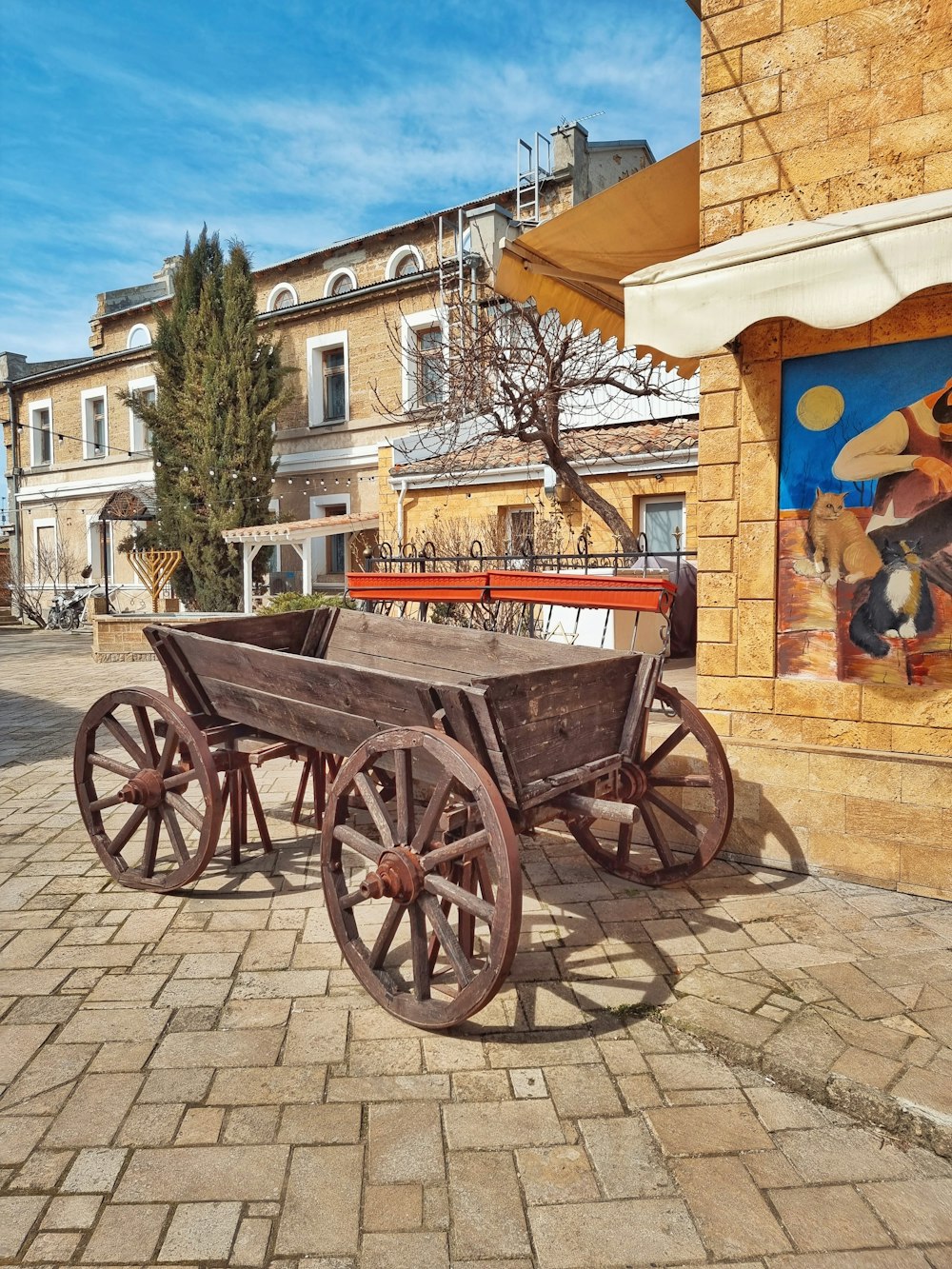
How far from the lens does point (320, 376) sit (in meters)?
19.8

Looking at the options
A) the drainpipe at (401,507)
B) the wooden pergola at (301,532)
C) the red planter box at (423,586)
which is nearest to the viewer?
the red planter box at (423,586)

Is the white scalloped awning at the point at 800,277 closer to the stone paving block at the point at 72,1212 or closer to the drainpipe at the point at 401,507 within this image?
the stone paving block at the point at 72,1212

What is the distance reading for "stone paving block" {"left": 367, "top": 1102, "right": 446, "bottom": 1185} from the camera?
204 centimetres

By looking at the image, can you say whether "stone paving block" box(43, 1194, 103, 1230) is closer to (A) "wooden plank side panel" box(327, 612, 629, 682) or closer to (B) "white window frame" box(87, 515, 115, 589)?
(A) "wooden plank side panel" box(327, 612, 629, 682)

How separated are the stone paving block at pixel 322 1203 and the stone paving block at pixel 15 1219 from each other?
554 mm

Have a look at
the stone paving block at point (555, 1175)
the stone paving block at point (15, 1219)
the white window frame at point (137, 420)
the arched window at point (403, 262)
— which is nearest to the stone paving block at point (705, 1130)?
the stone paving block at point (555, 1175)

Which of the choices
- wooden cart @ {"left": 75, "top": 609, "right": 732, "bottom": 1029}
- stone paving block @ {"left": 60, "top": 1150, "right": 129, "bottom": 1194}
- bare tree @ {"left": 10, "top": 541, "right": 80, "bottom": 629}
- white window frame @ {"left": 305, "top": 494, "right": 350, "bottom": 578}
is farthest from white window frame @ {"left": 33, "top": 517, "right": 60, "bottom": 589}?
stone paving block @ {"left": 60, "top": 1150, "right": 129, "bottom": 1194}

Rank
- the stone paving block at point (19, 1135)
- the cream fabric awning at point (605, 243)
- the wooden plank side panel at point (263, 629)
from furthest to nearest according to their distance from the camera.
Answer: the cream fabric awning at point (605, 243), the wooden plank side panel at point (263, 629), the stone paving block at point (19, 1135)

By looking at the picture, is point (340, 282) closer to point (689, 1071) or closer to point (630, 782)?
point (630, 782)

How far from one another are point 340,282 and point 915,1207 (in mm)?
21096

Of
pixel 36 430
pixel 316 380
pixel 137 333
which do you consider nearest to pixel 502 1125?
pixel 316 380

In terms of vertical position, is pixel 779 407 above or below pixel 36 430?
below

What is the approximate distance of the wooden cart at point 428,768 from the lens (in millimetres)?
2570

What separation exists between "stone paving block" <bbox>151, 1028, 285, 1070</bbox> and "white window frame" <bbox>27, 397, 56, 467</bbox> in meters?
26.6
